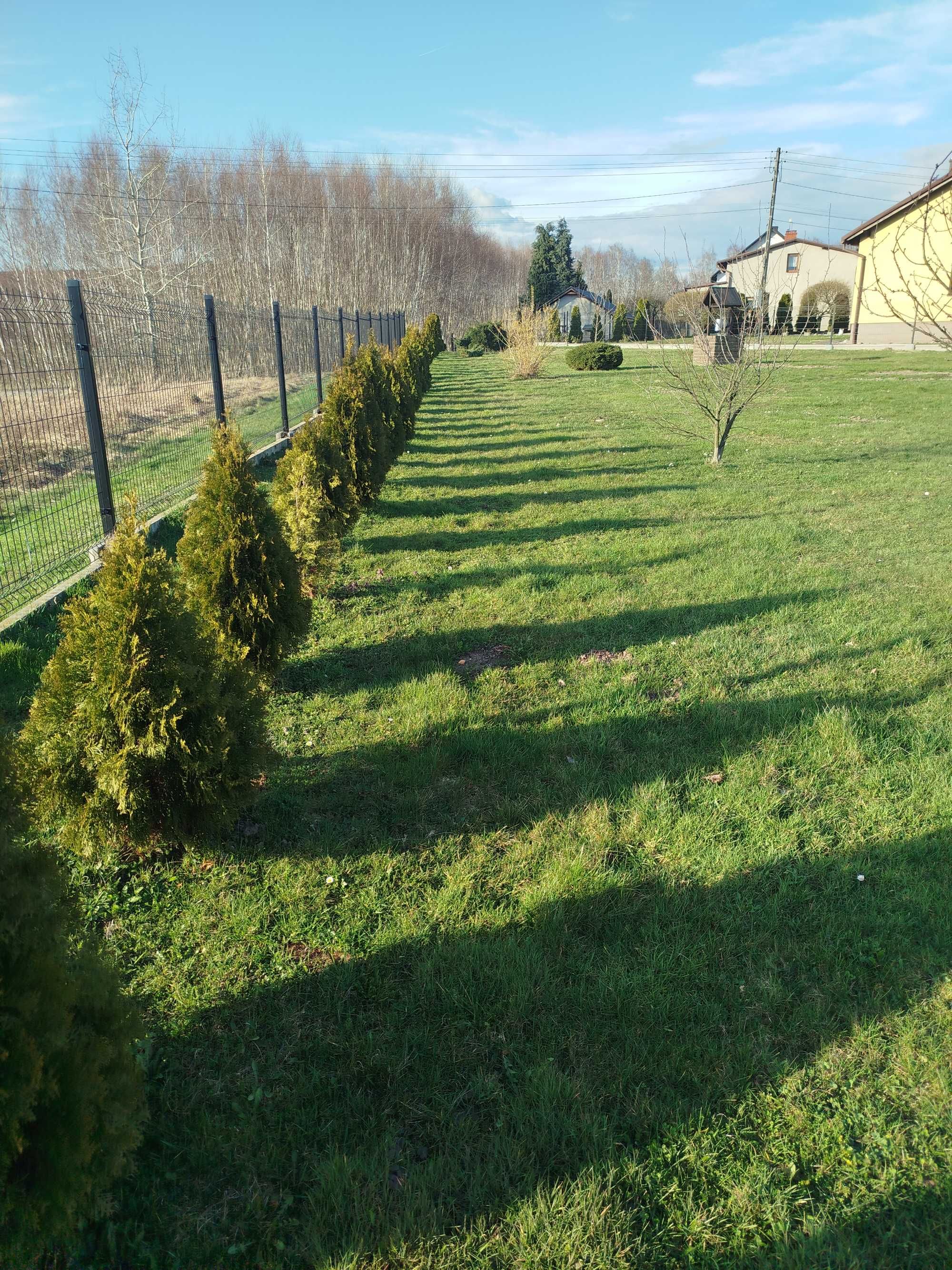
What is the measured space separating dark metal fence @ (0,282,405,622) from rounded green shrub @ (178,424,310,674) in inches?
24.8

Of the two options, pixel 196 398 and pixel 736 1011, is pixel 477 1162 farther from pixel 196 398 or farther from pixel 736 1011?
pixel 196 398

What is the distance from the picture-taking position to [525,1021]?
7.89 ft

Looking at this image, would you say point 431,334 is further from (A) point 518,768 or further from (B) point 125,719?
(B) point 125,719

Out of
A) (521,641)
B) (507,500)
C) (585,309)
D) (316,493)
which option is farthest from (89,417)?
(585,309)

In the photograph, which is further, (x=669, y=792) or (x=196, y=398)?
(x=196, y=398)

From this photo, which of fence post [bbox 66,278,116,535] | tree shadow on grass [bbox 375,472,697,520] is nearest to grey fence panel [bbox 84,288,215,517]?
fence post [bbox 66,278,116,535]

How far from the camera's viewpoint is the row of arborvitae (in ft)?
4.83

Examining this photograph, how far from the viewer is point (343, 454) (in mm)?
8344

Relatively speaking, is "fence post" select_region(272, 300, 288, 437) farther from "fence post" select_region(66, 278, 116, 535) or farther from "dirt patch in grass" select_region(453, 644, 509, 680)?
"dirt patch in grass" select_region(453, 644, 509, 680)

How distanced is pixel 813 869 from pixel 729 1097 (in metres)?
1.22

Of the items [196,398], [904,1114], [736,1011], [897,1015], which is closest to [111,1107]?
[736,1011]

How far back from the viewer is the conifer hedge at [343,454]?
6.13m

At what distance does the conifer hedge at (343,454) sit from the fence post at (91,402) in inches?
52.9

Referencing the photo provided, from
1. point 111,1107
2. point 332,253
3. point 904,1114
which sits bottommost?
point 904,1114
